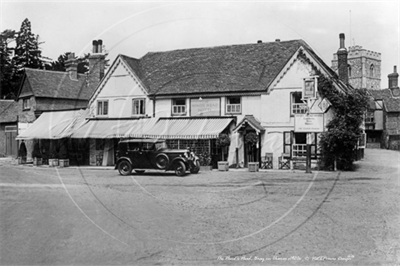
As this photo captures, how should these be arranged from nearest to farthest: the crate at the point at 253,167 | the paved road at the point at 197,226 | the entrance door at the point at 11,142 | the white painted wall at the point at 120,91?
the paved road at the point at 197,226 → the crate at the point at 253,167 → the white painted wall at the point at 120,91 → the entrance door at the point at 11,142

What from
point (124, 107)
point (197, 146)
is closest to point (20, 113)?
point (124, 107)

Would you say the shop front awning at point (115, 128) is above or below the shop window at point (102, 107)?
below

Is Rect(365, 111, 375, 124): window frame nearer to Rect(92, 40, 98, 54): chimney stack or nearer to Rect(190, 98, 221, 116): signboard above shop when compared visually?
Rect(190, 98, 221, 116): signboard above shop

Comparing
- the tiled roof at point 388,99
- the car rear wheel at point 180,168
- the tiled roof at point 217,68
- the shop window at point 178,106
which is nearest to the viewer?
the car rear wheel at point 180,168

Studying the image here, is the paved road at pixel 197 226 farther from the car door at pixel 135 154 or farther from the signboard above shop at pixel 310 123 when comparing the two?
the signboard above shop at pixel 310 123

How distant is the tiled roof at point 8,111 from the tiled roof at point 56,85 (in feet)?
12.7

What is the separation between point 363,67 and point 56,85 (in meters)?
79.1

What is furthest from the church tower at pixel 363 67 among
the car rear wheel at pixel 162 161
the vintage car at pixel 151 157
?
the car rear wheel at pixel 162 161

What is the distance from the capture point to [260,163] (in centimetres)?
2672

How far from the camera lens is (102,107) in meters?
32.0

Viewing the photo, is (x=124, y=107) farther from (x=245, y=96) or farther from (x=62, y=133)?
(x=245, y=96)

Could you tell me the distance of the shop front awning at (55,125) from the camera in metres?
30.4

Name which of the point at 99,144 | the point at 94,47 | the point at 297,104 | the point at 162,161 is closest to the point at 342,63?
the point at 297,104

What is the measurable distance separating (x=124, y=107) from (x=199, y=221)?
70.3 feet
